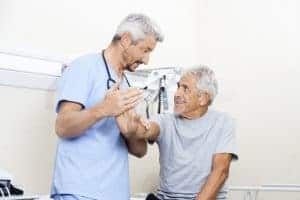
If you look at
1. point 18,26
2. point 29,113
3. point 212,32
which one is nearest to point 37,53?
point 18,26

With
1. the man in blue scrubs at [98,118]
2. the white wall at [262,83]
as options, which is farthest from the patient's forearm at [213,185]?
the white wall at [262,83]

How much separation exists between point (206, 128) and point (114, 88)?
2.15 ft

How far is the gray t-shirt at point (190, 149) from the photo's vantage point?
189cm

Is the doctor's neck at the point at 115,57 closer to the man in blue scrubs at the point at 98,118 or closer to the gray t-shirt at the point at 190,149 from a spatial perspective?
the man in blue scrubs at the point at 98,118

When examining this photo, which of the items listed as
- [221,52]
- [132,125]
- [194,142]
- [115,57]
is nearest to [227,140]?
[194,142]

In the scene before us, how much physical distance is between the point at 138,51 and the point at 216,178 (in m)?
0.65

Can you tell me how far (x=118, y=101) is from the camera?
137 cm

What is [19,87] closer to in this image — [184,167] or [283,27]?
[184,167]

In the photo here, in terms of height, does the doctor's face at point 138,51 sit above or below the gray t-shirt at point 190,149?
above

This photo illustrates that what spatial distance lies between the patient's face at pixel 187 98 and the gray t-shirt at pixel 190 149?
54 mm

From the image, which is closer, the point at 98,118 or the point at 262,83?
the point at 98,118

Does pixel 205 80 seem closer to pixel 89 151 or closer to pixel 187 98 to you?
pixel 187 98

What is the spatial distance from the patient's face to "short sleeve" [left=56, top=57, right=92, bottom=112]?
2.02 feet

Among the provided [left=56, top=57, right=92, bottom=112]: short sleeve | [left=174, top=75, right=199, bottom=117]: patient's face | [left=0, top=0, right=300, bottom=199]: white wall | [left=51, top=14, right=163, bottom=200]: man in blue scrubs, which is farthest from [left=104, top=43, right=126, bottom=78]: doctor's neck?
[left=0, top=0, right=300, bottom=199]: white wall
